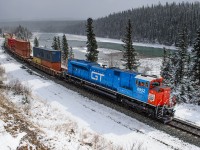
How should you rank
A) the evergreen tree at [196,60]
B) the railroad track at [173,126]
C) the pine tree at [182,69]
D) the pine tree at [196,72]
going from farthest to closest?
the pine tree at [182,69] → the evergreen tree at [196,60] → the pine tree at [196,72] → the railroad track at [173,126]

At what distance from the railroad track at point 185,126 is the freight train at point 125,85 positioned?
56 cm

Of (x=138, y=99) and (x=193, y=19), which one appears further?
(x=193, y=19)

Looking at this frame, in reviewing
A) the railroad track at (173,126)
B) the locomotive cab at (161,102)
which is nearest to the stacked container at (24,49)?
the railroad track at (173,126)

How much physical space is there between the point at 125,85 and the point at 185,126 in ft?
22.2

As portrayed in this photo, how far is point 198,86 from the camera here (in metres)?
33.5

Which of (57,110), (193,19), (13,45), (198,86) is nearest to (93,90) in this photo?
(57,110)

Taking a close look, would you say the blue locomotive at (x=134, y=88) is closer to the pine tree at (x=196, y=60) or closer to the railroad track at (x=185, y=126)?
the railroad track at (x=185, y=126)

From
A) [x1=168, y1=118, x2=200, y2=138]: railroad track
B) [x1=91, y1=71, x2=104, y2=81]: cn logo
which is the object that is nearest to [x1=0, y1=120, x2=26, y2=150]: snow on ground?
[x1=168, y1=118, x2=200, y2=138]: railroad track

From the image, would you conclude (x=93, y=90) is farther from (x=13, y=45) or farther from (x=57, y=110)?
(x=13, y=45)

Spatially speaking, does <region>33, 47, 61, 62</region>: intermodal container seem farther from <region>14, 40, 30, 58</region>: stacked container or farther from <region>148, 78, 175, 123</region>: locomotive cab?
<region>148, 78, 175, 123</region>: locomotive cab

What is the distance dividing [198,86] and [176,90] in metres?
6.31

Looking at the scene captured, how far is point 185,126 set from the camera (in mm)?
19453

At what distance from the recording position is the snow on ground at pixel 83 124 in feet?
49.3

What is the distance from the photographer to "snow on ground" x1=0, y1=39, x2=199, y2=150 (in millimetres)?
15017
